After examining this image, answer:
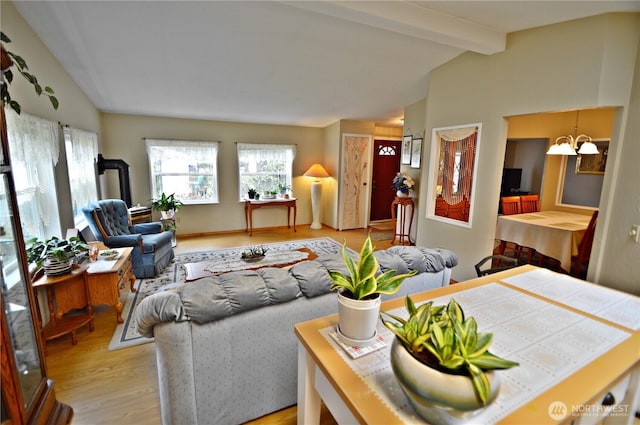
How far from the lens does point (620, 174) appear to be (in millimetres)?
2268

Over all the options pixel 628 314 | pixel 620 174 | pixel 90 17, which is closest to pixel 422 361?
pixel 628 314

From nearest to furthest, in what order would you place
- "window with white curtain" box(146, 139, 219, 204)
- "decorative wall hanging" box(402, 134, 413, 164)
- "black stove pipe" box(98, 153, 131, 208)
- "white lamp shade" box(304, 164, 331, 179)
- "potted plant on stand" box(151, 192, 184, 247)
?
"black stove pipe" box(98, 153, 131, 208) → "potted plant on stand" box(151, 192, 184, 247) → "decorative wall hanging" box(402, 134, 413, 164) → "window with white curtain" box(146, 139, 219, 204) → "white lamp shade" box(304, 164, 331, 179)

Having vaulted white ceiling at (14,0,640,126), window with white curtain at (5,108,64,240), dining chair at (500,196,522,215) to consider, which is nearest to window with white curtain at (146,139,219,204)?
vaulted white ceiling at (14,0,640,126)

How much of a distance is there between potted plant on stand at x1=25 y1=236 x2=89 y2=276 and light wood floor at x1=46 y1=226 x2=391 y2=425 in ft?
2.07

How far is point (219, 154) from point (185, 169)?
68cm

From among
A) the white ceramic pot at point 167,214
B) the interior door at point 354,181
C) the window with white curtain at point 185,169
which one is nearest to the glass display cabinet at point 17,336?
the white ceramic pot at point 167,214

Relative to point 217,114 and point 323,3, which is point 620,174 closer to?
point 323,3

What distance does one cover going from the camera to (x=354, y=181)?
6148 mm

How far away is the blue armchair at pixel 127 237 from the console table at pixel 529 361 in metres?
3.05

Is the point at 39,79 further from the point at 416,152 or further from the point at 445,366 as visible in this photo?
the point at 416,152

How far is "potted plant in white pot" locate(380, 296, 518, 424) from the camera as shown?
64 cm

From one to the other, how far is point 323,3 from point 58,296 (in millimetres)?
3074

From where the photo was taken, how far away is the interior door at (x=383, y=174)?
675cm

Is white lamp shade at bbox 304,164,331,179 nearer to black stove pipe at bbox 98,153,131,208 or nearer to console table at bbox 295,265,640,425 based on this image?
black stove pipe at bbox 98,153,131,208
